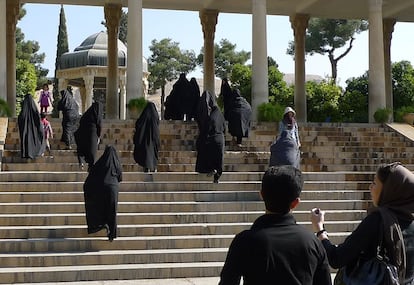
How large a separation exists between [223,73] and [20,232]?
42.9 meters

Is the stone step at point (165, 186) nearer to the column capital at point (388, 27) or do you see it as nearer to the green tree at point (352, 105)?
the column capital at point (388, 27)

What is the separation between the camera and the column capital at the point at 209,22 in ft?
83.6

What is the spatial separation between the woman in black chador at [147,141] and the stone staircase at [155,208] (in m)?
0.26

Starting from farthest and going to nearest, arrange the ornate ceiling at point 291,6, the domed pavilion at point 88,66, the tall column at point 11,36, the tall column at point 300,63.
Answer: the domed pavilion at point 88,66
the tall column at point 300,63
the ornate ceiling at point 291,6
the tall column at point 11,36

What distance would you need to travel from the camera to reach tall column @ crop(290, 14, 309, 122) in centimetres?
2566

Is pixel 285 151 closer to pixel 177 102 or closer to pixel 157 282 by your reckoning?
pixel 157 282

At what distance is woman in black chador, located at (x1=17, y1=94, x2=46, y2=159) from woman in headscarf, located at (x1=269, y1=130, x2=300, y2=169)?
5112 mm

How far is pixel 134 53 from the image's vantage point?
1872 centimetres

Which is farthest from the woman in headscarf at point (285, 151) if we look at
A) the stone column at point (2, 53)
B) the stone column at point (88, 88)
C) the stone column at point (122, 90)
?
the stone column at point (122, 90)

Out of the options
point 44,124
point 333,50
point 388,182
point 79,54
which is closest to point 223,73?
point 333,50

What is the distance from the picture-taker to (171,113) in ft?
57.8

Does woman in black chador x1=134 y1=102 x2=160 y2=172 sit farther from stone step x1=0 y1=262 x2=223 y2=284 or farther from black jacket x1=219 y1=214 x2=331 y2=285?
black jacket x1=219 y1=214 x2=331 y2=285

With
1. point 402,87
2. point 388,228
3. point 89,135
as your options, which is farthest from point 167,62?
point 388,228

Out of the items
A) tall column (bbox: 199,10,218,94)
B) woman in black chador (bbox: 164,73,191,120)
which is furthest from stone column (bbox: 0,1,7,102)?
tall column (bbox: 199,10,218,94)
